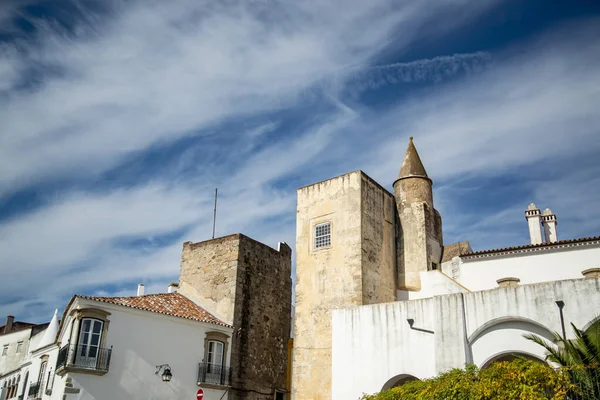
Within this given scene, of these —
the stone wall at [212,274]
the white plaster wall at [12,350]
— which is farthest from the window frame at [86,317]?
the white plaster wall at [12,350]

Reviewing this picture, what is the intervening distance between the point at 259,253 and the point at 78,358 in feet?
37.8

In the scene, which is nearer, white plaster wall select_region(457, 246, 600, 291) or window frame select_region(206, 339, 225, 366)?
white plaster wall select_region(457, 246, 600, 291)

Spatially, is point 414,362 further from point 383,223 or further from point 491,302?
point 383,223

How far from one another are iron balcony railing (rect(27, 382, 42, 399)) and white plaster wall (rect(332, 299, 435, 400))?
14.2m

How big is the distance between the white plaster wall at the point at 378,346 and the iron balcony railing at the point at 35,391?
46.5ft

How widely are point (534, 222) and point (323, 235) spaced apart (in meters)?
10.9

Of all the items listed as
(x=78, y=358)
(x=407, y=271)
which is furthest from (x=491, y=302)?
(x=78, y=358)

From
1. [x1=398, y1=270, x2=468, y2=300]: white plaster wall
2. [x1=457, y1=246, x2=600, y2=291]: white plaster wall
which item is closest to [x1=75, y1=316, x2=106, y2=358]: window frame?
[x1=398, y1=270, x2=468, y2=300]: white plaster wall

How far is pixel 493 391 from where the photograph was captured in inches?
576

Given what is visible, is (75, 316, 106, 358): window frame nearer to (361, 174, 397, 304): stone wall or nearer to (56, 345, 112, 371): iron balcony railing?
(56, 345, 112, 371): iron balcony railing

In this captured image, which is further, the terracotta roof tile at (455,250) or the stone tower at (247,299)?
the stone tower at (247,299)

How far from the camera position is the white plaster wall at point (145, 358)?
22188 millimetres

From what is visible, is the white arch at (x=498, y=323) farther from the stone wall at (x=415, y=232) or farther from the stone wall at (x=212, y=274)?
the stone wall at (x=212, y=274)

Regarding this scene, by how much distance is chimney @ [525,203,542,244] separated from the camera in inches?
1066
